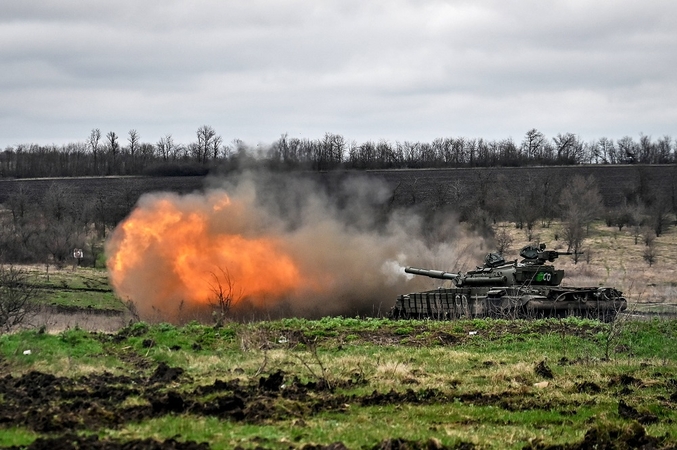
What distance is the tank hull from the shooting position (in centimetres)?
3225

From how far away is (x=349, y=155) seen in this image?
57.9 metres

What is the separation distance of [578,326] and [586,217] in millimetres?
51291

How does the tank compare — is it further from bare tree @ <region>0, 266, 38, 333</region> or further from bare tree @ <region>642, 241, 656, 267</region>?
bare tree @ <region>642, 241, 656, 267</region>

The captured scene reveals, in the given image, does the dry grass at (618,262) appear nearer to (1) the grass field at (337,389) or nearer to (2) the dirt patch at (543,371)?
(1) the grass field at (337,389)

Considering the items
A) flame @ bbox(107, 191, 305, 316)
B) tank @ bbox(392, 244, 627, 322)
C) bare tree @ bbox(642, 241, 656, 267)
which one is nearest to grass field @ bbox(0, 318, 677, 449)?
tank @ bbox(392, 244, 627, 322)

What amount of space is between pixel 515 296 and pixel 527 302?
1.01m

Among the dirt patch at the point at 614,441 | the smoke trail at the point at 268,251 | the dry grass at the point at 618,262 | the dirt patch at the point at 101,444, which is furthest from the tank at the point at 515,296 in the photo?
A: the dirt patch at the point at 101,444

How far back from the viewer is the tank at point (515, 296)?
32.4m

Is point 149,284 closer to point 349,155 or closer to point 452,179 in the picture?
point 349,155

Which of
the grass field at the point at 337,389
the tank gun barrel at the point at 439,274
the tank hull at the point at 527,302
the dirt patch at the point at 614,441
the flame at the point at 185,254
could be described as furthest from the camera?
the flame at the point at 185,254

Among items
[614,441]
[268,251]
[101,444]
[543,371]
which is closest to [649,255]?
[268,251]

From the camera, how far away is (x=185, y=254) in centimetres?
4141

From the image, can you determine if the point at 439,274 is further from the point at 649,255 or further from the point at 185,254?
the point at 649,255

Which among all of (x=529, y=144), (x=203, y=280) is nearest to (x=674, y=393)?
(x=203, y=280)
